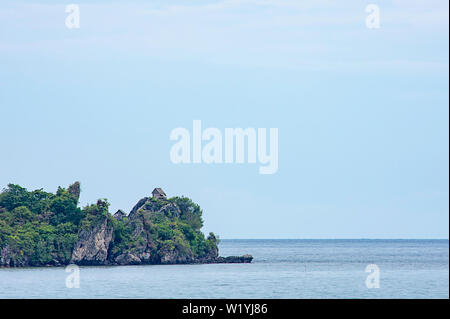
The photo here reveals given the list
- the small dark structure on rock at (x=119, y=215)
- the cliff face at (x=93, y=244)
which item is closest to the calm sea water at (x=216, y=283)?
the cliff face at (x=93, y=244)

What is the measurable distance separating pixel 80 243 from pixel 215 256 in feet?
64.9

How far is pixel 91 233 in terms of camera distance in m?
89.1

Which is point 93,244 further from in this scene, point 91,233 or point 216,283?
point 216,283

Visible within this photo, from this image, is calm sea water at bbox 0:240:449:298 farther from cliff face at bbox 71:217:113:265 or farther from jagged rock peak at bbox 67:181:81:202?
jagged rock peak at bbox 67:181:81:202

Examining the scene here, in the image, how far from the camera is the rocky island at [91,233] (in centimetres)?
8819

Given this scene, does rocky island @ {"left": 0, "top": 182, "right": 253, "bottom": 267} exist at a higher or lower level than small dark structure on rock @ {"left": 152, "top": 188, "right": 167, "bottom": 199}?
lower

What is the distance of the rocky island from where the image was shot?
88.2 m

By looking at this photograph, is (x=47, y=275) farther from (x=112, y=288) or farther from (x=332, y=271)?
(x=332, y=271)

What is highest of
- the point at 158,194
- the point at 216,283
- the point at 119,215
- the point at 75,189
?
the point at 75,189

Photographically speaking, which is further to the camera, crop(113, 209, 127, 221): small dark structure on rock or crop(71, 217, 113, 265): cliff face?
crop(113, 209, 127, 221): small dark structure on rock

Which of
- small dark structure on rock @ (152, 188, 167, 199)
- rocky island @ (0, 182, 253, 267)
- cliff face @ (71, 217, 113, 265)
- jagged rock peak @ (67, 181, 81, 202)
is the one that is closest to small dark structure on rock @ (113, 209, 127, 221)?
rocky island @ (0, 182, 253, 267)

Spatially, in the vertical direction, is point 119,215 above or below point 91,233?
above

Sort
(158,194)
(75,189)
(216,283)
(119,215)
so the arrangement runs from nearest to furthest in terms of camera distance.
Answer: (216,283) < (75,189) < (119,215) < (158,194)

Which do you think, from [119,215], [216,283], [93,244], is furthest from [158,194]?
[216,283]
